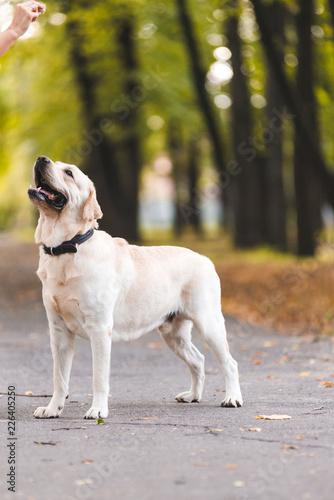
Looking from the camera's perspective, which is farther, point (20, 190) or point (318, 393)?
point (20, 190)

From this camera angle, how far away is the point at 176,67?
2869cm

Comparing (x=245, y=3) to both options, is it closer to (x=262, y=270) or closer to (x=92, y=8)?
(x=92, y=8)

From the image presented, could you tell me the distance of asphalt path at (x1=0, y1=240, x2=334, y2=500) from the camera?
177 inches

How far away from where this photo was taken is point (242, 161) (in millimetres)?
26828

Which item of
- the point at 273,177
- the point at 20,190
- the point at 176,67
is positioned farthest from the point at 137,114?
the point at 20,190

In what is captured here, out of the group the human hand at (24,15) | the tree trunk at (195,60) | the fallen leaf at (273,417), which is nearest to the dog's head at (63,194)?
the human hand at (24,15)

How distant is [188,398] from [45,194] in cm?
227

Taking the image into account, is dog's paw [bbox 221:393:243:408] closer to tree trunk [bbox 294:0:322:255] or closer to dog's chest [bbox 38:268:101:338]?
dog's chest [bbox 38:268:101:338]

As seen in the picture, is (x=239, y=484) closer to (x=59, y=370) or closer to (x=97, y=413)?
(x=97, y=413)

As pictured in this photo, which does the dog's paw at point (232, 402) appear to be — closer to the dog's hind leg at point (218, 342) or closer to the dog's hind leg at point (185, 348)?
the dog's hind leg at point (218, 342)

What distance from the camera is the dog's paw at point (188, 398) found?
7.46 metres

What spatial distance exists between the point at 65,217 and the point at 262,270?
1311cm

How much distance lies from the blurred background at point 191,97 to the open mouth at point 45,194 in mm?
12368

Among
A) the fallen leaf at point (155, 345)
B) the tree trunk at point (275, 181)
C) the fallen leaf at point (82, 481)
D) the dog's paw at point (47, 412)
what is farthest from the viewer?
the tree trunk at point (275, 181)
